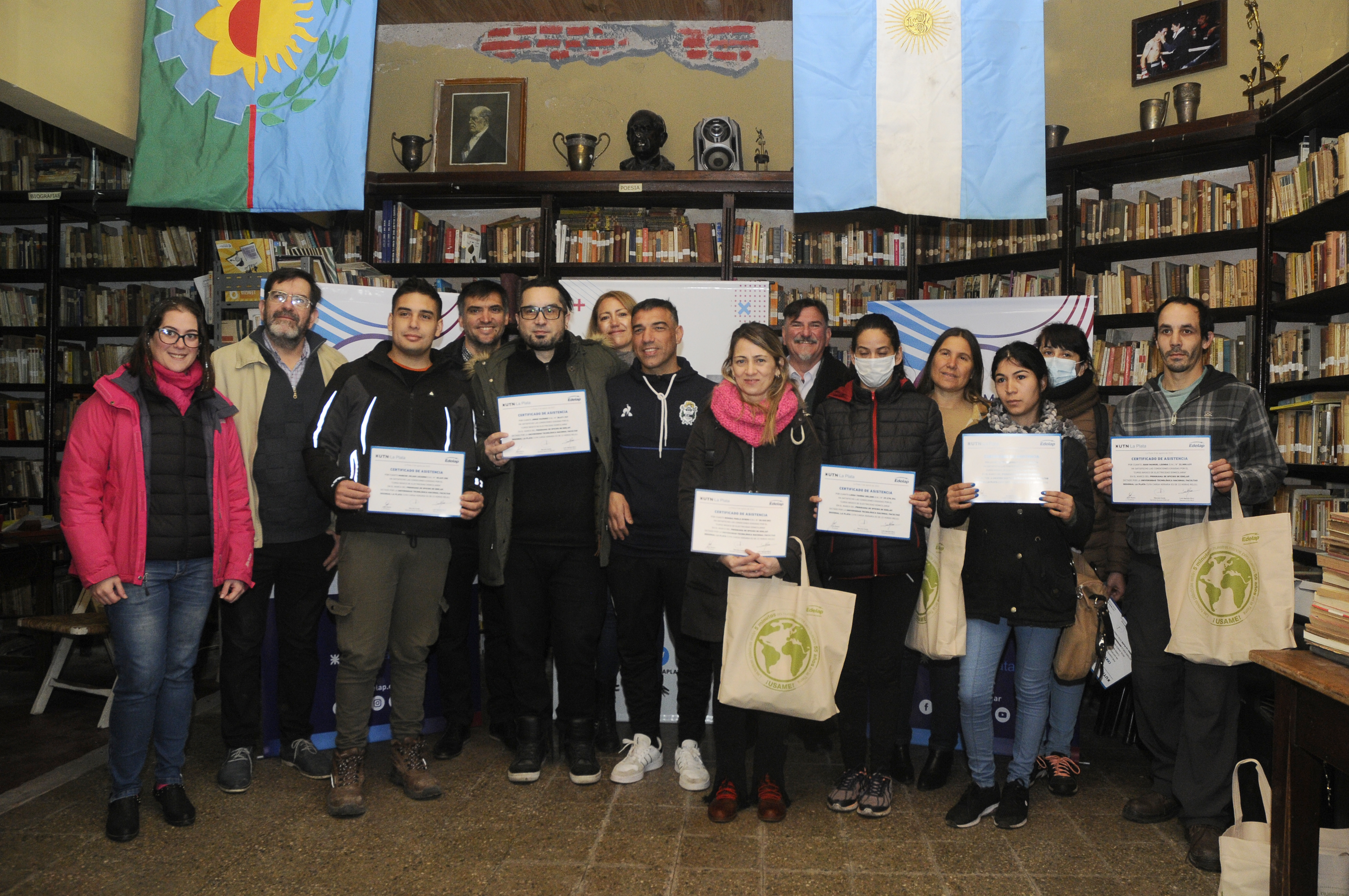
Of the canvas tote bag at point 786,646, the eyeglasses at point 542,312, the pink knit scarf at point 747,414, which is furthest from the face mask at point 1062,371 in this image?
the eyeglasses at point 542,312

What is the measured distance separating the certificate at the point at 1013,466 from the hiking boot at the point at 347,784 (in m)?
2.18

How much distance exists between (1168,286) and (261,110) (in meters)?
4.65

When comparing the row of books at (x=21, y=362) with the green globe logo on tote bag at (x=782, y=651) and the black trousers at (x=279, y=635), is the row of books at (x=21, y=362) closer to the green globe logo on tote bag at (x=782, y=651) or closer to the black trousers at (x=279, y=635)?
the black trousers at (x=279, y=635)

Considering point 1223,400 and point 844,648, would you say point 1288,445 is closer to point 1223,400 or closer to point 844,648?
point 1223,400

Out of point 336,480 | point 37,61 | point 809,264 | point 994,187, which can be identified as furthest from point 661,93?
point 336,480

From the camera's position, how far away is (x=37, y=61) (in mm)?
3020

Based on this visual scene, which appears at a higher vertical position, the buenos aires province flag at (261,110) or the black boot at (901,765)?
the buenos aires province flag at (261,110)

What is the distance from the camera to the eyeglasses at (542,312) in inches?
119

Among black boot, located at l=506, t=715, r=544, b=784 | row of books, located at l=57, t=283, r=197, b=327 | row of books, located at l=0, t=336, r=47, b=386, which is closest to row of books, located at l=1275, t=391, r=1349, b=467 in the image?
black boot, located at l=506, t=715, r=544, b=784

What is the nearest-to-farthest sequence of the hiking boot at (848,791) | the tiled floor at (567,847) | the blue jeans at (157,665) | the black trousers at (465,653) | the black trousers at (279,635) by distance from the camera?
the tiled floor at (567,847) < the blue jeans at (157,665) < the hiking boot at (848,791) < the black trousers at (279,635) < the black trousers at (465,653)

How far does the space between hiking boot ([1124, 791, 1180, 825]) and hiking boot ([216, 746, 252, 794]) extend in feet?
9.79

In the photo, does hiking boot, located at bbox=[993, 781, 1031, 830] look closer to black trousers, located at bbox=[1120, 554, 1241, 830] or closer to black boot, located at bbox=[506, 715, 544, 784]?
black trousers, located at bbox=[1120, 554, 1241, 830]

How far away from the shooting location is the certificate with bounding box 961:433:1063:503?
8.67ft

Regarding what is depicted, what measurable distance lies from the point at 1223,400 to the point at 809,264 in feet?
9.96
